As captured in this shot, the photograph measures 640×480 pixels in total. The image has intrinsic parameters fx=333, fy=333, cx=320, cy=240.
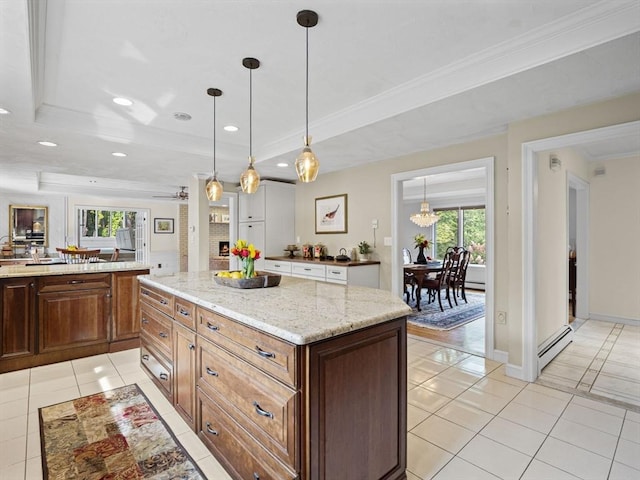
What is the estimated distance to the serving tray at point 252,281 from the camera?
2230mm

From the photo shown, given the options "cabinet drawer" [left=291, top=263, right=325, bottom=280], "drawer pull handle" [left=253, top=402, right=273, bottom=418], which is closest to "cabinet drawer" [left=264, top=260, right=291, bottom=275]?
"cabinet drawer" [left=291, top=263, right=325, bottom=280]

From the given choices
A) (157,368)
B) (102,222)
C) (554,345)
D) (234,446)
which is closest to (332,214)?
(554,345)

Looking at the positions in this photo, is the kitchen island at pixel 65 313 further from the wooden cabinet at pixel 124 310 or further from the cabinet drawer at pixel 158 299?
the cabinet drawer at pixel 158 299

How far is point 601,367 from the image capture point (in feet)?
10.5

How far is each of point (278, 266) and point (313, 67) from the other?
350cm

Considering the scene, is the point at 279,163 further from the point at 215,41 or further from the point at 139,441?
the point at 139,441

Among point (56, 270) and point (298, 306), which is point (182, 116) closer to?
point (56, 270)

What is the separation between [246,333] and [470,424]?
1731mm

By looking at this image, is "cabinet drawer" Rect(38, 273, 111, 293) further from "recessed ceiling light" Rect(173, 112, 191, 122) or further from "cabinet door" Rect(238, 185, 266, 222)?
"cabinet door" Rect(238, 185, 266, 222)

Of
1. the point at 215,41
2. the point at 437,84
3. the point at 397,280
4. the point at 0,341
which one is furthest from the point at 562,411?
the point at 0,341

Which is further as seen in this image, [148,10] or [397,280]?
[397,280]

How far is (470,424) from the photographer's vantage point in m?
2.24

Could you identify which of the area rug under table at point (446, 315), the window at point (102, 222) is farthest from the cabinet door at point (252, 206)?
the window at point (102, 222)

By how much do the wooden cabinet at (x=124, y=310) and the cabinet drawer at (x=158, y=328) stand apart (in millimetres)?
886
